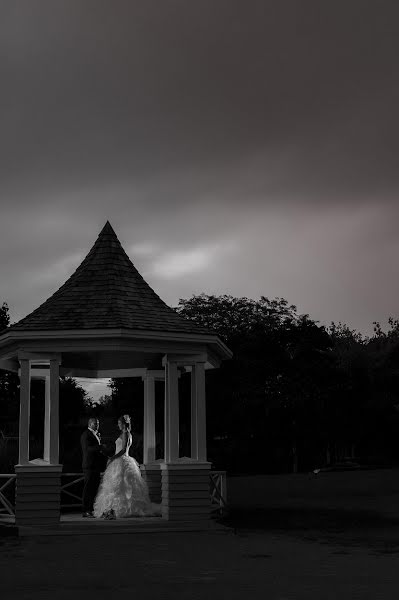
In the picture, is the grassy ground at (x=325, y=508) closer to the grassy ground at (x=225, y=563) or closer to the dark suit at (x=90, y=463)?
the grassy ground at (x=225, y=563)

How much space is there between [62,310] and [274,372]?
3661 centimetres

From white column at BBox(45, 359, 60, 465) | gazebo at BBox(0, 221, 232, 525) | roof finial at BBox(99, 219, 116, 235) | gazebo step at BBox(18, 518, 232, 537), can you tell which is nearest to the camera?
gazebo step at BBox(18, 518, 232, 537)

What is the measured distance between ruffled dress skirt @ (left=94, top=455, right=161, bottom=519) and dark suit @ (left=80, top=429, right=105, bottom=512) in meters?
0.39

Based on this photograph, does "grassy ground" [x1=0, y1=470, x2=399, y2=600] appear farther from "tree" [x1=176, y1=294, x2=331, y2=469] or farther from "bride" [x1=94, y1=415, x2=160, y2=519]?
"tree" [x1=176, y1=294, x2=331, y2=469]

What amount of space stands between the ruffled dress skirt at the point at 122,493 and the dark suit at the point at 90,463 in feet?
1.28

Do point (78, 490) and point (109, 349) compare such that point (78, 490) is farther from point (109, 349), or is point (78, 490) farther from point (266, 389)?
point (266, 389)

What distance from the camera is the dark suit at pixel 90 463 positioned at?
16.7 m

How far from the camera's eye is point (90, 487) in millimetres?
16891

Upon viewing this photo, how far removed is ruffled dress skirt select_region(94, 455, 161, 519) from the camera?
15906 mm

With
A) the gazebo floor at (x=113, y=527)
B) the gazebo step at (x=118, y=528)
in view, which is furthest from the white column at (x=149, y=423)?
the gazebo step at (x=118, y=528)

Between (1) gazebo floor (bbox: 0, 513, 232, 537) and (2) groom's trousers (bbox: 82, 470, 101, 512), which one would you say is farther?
(2) groom's trousers (bbox: 82, 470, 101, 512)

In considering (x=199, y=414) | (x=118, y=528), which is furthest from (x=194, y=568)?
(x=199, y=414)

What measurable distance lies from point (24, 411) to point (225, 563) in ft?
19.4

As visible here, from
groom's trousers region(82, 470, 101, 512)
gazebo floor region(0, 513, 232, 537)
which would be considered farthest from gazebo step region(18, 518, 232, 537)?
groom's trousers region(82, 470, 101, 512)
